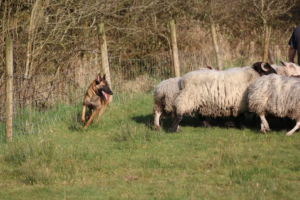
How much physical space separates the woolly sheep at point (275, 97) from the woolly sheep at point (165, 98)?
161cm

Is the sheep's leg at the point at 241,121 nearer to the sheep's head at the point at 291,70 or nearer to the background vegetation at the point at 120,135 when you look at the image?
the background vegetation at the point at 120,135

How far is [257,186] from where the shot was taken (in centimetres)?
606

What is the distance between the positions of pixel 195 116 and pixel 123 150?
339 cm

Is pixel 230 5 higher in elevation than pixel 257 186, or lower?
higher

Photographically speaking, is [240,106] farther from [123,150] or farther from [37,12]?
[37,12]

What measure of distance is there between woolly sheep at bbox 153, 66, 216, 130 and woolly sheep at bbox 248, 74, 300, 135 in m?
1.61

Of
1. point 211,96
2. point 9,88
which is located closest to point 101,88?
point 9,88

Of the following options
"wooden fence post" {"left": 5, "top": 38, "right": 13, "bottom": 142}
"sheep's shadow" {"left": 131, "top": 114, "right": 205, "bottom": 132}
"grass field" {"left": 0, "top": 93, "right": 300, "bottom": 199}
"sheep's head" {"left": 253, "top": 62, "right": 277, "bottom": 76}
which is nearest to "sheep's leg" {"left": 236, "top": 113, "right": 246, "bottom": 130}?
"grass field" {"left": 0, "top": 93, "right": 300, "bottom": 199}

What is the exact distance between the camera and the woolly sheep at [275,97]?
29.2ft

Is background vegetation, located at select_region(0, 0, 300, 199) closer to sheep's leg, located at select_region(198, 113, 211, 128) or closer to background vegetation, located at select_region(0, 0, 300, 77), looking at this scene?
background vegetation, located at select_region(0, 0, 300, 77)

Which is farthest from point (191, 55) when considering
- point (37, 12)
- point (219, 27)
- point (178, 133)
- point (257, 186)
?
point (257, 186)

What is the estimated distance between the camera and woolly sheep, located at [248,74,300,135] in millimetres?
8891

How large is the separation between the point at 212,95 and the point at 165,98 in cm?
102

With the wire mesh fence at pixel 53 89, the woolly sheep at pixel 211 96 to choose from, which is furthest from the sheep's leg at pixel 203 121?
the wire mesh fence at pixel 53 89
